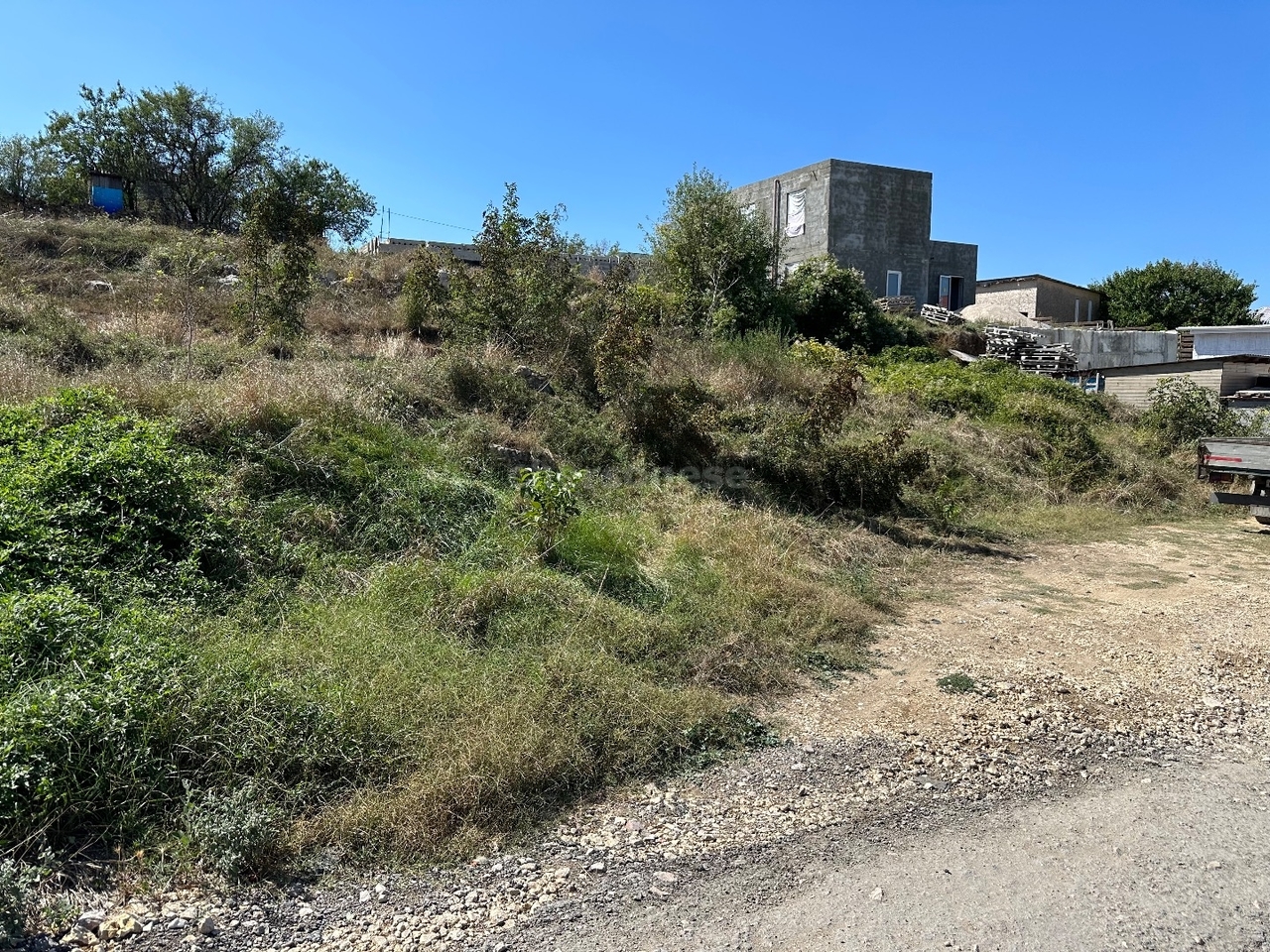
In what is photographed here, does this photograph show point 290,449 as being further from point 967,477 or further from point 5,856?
point 967,477

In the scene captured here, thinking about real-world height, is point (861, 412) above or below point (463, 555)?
above

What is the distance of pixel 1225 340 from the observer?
26.5m

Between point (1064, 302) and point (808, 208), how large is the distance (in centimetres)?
1554

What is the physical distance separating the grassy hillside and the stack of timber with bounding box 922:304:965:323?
1548 cm

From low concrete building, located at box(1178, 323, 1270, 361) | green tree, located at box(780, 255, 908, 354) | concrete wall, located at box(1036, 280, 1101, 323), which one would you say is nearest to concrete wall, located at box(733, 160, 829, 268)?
green tree, located at box(780, 255, 908, 354)

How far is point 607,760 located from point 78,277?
14.1 metres

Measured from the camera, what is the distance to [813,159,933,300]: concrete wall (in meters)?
29.4

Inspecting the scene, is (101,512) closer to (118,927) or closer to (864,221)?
(118,927)

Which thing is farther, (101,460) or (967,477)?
(967,477)

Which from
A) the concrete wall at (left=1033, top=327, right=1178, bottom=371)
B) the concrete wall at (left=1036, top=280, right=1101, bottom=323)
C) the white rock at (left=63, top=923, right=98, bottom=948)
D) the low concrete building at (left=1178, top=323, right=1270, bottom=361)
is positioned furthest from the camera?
the concrete wall at (left=1036, top=280, right=1101, bottom=323)

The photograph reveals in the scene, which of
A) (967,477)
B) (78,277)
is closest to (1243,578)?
(967,477)

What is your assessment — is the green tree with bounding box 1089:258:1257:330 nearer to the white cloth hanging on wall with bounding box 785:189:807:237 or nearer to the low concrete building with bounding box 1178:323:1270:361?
the low concrete building with bounding box 1178:323:1270:361

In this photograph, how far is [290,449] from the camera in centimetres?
692

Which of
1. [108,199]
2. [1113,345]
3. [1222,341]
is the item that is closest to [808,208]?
[1113,345]
